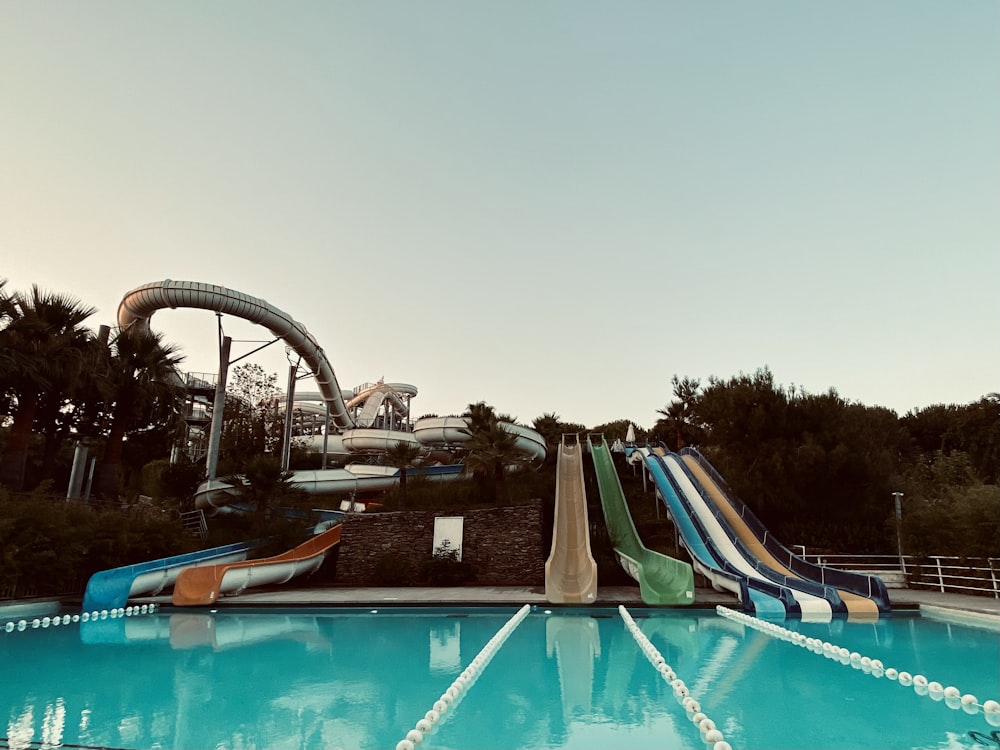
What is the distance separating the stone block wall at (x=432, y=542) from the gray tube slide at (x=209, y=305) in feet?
38.2

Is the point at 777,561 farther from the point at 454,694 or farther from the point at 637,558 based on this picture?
the point at 454,694

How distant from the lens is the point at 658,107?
15.2 metres

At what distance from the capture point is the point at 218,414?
929 inches

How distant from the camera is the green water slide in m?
13.1

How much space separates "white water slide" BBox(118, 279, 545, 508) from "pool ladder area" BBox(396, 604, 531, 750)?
36.7ft

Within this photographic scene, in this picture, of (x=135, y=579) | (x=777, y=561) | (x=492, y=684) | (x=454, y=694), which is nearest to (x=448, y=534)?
(x=135, y=579)

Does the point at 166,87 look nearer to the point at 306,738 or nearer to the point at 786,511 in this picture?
the point at 306,738

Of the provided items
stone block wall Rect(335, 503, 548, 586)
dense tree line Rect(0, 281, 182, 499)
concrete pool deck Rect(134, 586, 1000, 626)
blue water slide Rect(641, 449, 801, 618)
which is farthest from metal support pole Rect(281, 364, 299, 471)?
blue water slide Rect(641, 449, 801, 618)

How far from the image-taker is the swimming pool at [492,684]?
17.5 ft

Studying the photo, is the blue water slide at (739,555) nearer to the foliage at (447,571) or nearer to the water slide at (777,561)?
the water slide at (777,561)

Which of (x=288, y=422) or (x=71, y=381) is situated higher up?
(x=288, y=422)

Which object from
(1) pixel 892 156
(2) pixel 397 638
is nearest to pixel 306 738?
(2) pixel 397 638

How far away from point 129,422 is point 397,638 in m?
15.4

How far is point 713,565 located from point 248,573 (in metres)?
11.3
